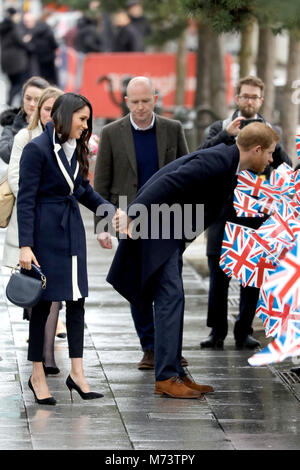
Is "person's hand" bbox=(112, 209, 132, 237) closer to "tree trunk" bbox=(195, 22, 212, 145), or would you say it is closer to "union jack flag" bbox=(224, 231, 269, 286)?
"union jack flag" bbox=(224, 231, 269, 286)

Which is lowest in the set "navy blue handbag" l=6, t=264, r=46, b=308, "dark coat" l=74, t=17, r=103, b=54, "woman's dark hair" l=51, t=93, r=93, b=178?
"navy blue handbag" l=6, t=264, r=46, b=308

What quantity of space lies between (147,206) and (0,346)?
199cm

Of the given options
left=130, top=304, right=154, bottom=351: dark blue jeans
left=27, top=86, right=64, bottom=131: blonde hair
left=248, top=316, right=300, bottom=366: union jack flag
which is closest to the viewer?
left=248, top=316, right=300, bottom=366: union jack flag

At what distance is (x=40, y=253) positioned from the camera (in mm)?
7133

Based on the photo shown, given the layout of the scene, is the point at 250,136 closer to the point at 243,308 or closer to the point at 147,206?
the point at 147,206

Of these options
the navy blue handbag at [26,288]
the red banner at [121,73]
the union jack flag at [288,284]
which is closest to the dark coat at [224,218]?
the navy blue handbag at [26,288]

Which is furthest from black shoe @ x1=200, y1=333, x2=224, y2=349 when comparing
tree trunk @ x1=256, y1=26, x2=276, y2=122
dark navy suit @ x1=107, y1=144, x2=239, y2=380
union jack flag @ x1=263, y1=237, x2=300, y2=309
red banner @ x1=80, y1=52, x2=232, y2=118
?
red banner @ x1=80, y1=52, x2=232, y2=118

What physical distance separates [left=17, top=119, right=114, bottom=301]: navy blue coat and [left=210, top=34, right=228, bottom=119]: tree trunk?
12333mm

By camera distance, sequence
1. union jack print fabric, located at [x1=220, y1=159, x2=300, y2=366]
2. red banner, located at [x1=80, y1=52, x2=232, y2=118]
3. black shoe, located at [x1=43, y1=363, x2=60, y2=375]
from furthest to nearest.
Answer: red banner, located at [x1=80, y1=52, x2=232, y2=118]
black shoe, located at [x1=43, y1=363, x2=60, y2=375]
union jack print fabric, located at [x1=220, y1=159, x2=300, y2=366]

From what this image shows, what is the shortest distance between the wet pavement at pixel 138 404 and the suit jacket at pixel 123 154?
1090 mm

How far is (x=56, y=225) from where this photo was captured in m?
7.15

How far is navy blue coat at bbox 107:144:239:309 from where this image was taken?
7.14 metres

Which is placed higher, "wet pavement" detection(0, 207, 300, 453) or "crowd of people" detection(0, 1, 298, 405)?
"crowd of people" detection(0, 1, 298, 405)

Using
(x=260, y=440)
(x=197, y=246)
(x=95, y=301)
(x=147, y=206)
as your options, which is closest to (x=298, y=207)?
(x=147, y=206)
